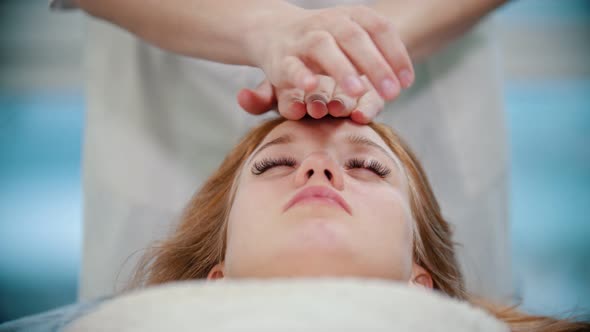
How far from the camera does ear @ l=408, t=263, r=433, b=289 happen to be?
2.91 ft

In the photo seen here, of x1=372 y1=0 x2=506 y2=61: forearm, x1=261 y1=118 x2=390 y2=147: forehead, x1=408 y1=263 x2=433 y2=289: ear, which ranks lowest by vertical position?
x1=408 y1=263 x2=433 y2=289: ear

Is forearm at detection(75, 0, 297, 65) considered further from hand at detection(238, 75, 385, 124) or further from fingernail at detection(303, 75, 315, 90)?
fingernail at detection(303, 75, 315, 90)

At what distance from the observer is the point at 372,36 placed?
0.81 m

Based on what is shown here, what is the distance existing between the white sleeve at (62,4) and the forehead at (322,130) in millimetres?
558

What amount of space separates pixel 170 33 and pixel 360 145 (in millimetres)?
435

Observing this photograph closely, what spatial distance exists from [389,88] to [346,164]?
0.45 feet

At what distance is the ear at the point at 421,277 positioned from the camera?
2.91ft

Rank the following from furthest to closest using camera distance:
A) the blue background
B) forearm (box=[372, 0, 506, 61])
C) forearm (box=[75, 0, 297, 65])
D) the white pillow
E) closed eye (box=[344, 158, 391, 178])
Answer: the blue background, forearm (box=[372, 0, 506, 61]), forearm (box=[75, 0, 297, 65]), closed eye (box=[344, 158, 391, 178]), the white pillow

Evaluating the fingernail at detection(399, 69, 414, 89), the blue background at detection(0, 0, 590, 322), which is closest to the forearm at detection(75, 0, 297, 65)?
the fingernail at detection(399, 69, 414, 89)

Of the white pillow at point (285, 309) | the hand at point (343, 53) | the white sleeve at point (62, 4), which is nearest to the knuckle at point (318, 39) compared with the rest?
the hand at point (343, 53)

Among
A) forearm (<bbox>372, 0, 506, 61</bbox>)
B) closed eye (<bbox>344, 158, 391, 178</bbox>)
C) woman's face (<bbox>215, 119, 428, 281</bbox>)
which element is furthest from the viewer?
forearm (<bbox>372, 0, 506, 61</bbox>)

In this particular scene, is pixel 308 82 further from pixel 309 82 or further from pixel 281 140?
pixel 281 140

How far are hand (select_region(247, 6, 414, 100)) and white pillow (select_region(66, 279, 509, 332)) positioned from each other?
0.82 feet

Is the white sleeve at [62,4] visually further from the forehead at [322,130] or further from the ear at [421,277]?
the ear at [421,277]
